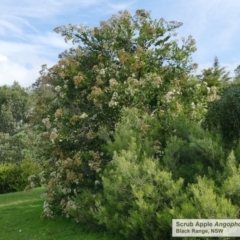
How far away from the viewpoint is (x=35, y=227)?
8.44 meters

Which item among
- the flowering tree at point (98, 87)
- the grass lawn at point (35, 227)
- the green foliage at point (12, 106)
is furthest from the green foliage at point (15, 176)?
the green foliage at point (12, 106)

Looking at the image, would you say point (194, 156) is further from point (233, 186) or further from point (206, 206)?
point (206, 206)

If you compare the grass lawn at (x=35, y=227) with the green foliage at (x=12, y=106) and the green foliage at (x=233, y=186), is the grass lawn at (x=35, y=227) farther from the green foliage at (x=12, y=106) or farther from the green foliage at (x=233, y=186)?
the green foliage at (x=12, y=106)

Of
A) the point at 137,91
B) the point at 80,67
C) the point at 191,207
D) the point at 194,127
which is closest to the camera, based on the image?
the point at 191,207

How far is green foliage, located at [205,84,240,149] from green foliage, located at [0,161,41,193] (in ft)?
35.2

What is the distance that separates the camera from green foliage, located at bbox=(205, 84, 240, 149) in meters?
6.41

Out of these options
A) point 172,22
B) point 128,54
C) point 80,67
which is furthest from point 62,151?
point 172,22

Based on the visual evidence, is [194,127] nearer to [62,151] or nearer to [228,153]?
[228,153]

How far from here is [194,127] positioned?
675 centimetres

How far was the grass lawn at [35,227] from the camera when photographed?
24.0ft

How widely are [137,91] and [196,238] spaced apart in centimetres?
367

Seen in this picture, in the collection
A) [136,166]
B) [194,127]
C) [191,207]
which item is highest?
[194,127]

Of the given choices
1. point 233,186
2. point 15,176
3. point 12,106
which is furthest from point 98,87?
point 12,106

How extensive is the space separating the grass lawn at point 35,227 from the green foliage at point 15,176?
16.1 ft
